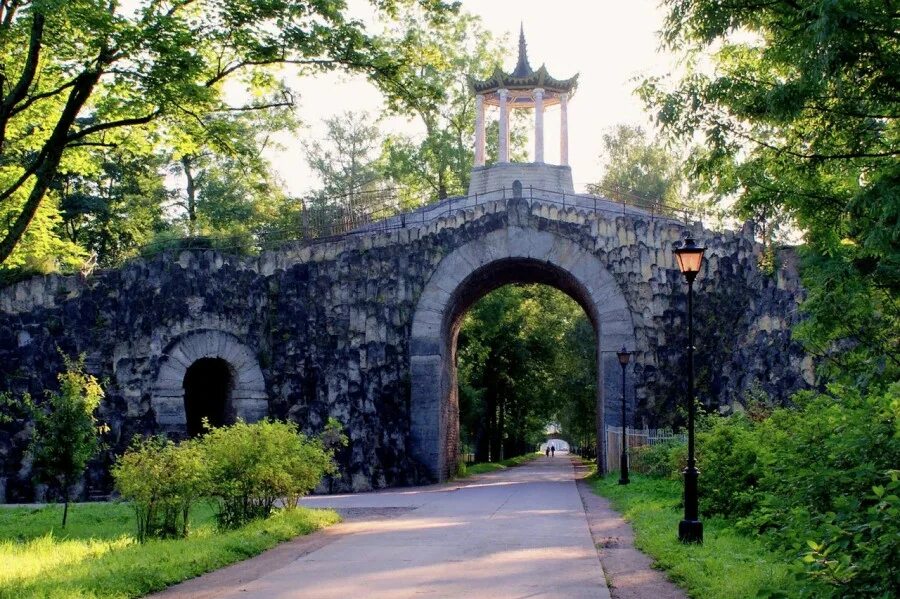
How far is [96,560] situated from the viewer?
32.2 ft

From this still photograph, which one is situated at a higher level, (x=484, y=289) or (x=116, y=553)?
(x=484, y=289)

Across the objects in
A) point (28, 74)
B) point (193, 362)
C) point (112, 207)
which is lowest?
point (193, 362)

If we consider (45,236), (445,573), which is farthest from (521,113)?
(445,573)

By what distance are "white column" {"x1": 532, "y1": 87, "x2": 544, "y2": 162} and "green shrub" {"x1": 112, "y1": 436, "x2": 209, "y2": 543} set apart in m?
24.9

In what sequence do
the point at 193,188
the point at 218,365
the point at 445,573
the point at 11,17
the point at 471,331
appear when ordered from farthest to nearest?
the point at 193,188
the point at 471,331
the point at 218,365
the point at 11,17
the point at 445,573

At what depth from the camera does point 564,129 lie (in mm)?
36438

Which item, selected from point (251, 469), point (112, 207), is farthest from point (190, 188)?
point (251, 469)

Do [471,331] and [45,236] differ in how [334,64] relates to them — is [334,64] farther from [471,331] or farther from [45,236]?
[471,331]

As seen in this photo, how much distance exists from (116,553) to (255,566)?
5.19 feet

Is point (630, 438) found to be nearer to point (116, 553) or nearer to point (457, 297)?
point (457, 297)

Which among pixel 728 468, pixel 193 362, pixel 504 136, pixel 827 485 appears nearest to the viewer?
pixel 827 485

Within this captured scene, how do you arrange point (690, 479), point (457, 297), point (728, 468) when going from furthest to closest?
point (457, 297)
point (728, 468)
point (690, 479)

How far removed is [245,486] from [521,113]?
41.3 meters

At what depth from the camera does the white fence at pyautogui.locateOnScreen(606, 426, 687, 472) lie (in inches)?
905
